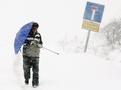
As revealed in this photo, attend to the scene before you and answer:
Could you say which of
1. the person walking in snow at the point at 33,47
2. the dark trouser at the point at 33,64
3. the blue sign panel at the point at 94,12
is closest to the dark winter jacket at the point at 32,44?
the person walking in snow at the point at 33,47

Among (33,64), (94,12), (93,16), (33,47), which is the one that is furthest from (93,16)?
(33,47)

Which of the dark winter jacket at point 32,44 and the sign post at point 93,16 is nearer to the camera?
the dark winter jacket at point 32,44

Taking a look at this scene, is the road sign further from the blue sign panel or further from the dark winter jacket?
the dark winter jacket

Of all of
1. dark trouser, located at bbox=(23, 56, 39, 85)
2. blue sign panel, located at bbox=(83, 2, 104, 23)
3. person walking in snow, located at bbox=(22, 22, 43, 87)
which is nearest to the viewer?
person walking in snow, located at bbox=(22, 22, 43, 87)

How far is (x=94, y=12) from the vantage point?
19.7 meters

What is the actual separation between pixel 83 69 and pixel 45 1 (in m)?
50.4

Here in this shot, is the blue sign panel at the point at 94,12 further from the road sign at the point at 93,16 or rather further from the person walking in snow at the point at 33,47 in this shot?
the person walking in snow at the point at 33,47

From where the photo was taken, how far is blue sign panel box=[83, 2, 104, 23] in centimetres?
1967

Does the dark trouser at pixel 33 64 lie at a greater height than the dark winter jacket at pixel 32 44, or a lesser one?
lesser

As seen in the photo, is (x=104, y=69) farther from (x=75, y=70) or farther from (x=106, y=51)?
(x=106, y=51)

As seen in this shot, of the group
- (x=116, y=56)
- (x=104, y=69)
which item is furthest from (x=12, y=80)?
(x=116, y=56)

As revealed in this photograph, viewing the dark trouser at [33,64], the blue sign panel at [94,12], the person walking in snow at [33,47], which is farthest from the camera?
the blue sign panel at [94,12]

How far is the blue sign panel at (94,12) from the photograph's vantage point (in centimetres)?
1967

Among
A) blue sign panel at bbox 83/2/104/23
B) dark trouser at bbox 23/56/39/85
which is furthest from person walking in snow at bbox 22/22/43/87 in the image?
blue sign panel at bbox 83/2/104/23
